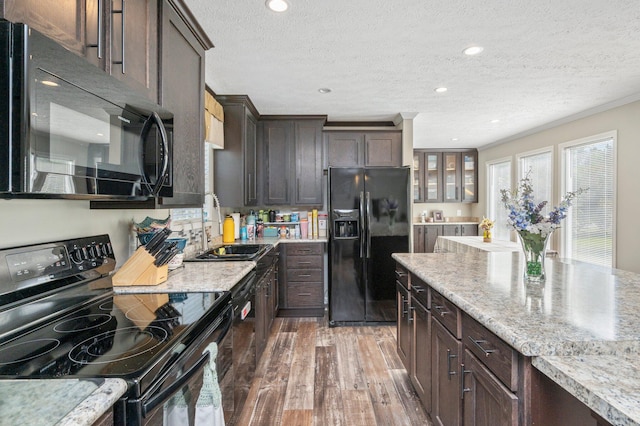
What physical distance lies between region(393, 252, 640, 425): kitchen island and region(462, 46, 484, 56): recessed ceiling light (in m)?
1.63

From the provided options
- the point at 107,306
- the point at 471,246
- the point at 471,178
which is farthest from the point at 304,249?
the point at 471,178

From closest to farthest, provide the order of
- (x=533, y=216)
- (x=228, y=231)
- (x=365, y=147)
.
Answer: (x=533, y=216) < (x=228, y=231) < (x=365, y=147)

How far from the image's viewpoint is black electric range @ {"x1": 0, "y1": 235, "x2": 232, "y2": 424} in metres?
0.83

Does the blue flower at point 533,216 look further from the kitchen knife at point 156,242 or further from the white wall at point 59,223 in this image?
the white wall at point 59,223

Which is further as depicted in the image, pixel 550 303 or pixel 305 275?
pixel 305 275

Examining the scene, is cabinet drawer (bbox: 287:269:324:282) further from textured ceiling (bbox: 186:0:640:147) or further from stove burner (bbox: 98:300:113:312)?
stove burner (bbox: 98:300:113:312)

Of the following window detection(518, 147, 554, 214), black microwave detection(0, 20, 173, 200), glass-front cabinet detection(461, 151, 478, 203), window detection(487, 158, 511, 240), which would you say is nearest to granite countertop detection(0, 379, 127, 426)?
black microwave detection(0, 20, 173, 200)

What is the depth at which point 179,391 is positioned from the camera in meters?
1.02

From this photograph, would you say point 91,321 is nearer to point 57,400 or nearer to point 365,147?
point 57,400

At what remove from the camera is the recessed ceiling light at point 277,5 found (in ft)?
5.90

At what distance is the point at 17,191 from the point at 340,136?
11.9ft

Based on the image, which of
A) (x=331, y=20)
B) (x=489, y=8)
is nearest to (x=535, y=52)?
(x=489, y=8)

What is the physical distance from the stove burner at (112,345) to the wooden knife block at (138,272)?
569 mm

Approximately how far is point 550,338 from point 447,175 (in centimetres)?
616
